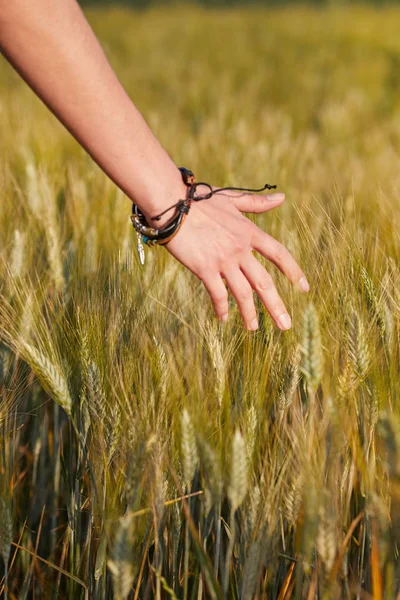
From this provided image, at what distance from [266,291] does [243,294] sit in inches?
1.1

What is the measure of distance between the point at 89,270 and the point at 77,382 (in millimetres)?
260

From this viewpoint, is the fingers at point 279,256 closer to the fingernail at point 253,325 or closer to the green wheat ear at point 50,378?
the fingernail at point 253,325

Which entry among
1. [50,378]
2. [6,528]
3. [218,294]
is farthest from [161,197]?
[6,528]

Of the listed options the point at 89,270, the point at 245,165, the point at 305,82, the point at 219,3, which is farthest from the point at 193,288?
the point at 219,3

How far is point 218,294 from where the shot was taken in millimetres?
872

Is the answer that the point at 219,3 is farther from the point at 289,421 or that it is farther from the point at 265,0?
the point at 289,421

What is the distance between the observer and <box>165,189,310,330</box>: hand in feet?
2.85

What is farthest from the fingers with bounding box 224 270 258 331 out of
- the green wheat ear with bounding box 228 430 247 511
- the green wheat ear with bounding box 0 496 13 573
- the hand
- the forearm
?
the green wheat ear with bounding box 0 496 13 573

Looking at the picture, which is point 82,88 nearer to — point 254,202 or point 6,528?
point 254,202

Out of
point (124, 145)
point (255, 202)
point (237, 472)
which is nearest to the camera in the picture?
point (237, 472)

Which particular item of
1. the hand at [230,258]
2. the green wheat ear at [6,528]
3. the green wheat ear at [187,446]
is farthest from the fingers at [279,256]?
the green wheat ear at [6,528]

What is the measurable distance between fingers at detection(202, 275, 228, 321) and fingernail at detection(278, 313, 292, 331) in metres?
0.07

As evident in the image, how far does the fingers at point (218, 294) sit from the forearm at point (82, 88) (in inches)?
4.4

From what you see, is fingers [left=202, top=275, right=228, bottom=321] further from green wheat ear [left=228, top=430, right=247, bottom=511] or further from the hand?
green wheat ear [left=228, top=430, right=247, bottom=511]
